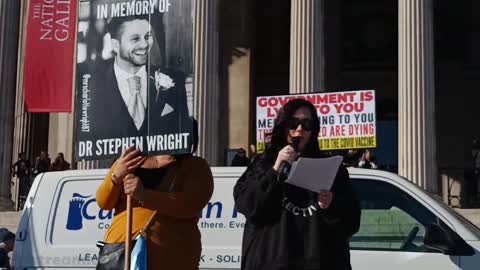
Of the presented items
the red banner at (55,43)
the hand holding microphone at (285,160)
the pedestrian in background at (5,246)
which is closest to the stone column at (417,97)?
the red banner at (55,43)

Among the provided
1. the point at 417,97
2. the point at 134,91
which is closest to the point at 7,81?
the point at 417,97

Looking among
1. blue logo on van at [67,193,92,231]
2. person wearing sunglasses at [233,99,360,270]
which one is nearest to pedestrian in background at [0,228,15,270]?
blue logo on van at [67,193,92,231]

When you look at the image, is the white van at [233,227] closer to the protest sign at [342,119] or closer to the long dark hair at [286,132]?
the long dark hair at [286,132]

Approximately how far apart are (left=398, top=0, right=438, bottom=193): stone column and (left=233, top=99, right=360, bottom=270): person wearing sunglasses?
16.2 m

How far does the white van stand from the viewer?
6262 mm

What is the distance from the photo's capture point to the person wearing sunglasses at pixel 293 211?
4012 mm

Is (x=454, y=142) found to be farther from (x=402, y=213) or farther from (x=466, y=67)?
(x=402, y=213)

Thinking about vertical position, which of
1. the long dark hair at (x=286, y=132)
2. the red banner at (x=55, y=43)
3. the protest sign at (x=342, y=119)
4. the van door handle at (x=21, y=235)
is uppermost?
the red banner at (x=55, y=43)

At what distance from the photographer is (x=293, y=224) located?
4.07m

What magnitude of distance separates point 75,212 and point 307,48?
1467 cm

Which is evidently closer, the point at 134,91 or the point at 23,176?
the point at 134,91

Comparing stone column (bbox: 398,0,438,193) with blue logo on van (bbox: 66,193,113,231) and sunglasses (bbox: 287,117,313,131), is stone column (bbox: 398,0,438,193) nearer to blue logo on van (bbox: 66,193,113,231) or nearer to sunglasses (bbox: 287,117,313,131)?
blue logo on van (bbox: 66,193,113,231)

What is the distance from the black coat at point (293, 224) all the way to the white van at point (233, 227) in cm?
189

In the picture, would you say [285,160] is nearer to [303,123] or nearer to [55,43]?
[303,123]
